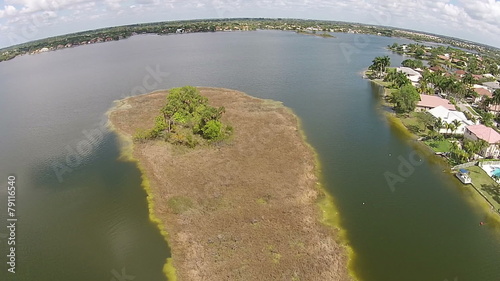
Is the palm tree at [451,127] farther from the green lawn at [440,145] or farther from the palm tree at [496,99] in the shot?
the palm tree at [496,99]

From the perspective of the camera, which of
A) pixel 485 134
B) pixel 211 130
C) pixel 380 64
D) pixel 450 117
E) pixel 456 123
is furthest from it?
pixel 380 64

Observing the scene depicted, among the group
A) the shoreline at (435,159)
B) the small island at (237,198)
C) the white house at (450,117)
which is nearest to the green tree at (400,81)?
the shoreline at (435,159)

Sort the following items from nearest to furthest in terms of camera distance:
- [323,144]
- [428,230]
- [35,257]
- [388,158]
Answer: [35,257] < [428,230] < [388,158] < [323,144]

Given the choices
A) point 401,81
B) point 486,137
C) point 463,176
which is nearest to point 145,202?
point 463,176

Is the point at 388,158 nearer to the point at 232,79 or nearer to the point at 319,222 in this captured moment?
the point at 319,222

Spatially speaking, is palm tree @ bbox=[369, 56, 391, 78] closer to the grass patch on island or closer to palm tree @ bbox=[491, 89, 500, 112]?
palm tree @ bbox=[491, 89, 500, 112]

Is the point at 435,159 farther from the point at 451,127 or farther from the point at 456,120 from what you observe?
the point at 456,120

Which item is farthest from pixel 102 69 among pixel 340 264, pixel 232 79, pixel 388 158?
pixel 340 264
